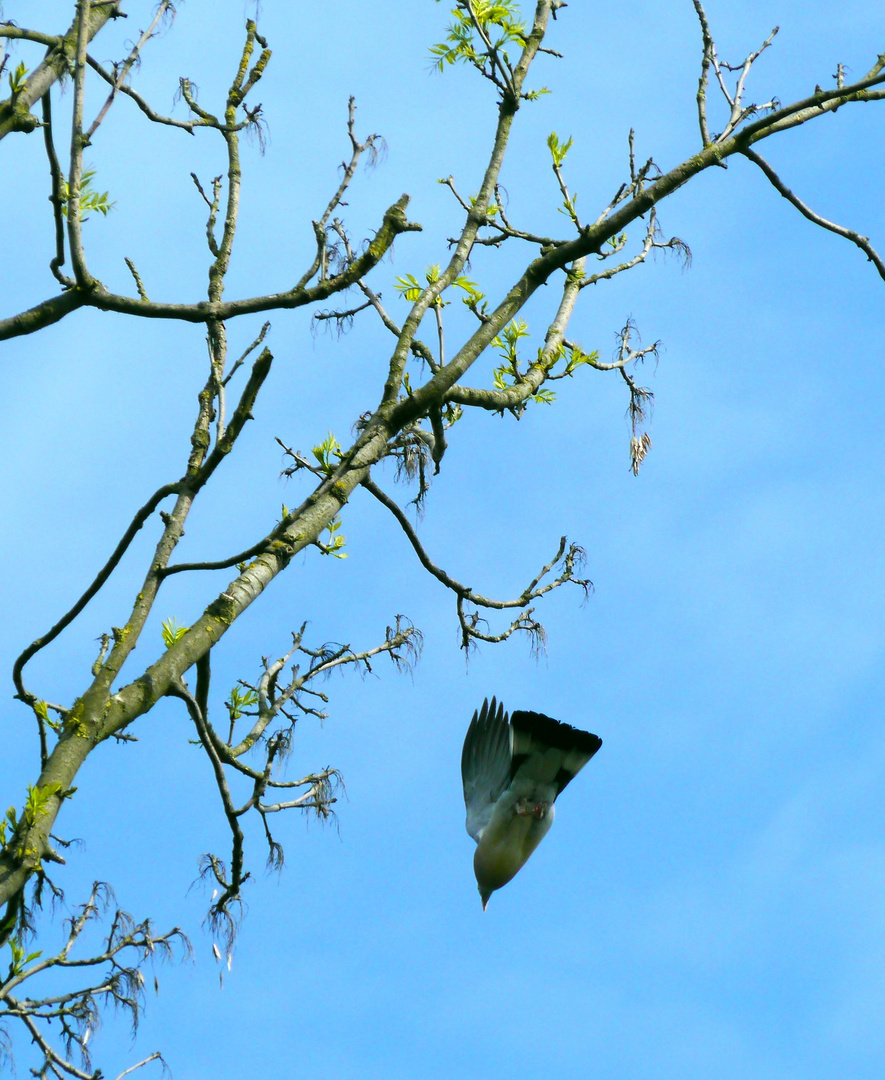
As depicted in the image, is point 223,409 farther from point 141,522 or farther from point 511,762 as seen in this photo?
point 511,762

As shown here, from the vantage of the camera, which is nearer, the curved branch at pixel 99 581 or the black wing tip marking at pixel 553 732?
the curved branch at pixel 99 581

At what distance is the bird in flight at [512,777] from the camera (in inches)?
282

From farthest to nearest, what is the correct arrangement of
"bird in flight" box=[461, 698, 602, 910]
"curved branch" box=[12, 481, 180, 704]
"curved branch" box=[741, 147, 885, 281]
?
"bird in flight" box=[461, 698, 602, 910] < "curved branch" box=[741, 147, 885, 281] < "curved branch" box=[12, 481, 180, 704]

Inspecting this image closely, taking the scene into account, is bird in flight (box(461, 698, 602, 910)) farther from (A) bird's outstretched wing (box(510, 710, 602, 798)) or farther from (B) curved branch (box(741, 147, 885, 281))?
(B) curved branch (box(741, 147, 885, 281))

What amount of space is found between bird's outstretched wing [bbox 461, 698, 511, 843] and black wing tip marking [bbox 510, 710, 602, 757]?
18cm

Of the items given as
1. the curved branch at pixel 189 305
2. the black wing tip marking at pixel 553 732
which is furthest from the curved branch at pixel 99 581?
the black wing tip marking at pixel 553 732

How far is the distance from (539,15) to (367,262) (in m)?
2.48

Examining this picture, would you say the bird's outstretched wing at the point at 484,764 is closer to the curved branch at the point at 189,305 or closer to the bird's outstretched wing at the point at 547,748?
the bird's outstretched wing at the point at 547,748

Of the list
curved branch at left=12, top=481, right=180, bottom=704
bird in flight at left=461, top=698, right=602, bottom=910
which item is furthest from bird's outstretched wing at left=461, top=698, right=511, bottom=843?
curved branch at left=12, top=481, right=180, bottom=704

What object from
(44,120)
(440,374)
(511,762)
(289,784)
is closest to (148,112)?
(44,120)

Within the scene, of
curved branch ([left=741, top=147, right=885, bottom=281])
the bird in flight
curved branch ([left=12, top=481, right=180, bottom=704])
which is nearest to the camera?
curved branch ([left=12, top=481, right=180, bottom=704])

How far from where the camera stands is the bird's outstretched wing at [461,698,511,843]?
7316mm

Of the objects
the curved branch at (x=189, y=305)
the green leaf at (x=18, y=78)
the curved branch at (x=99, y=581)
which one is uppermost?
the green leaf at (x=18, y=78)

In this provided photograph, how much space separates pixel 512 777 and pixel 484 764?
1.04 ft
